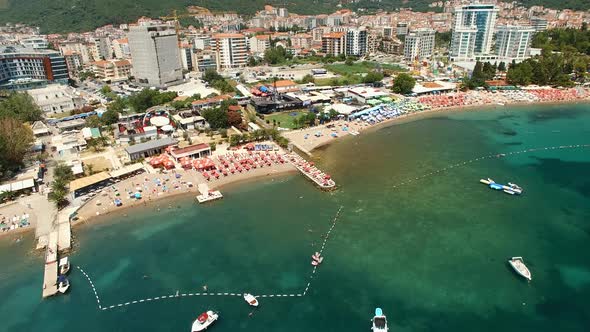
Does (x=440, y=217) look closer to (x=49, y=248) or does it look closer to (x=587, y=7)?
(x=49, y=248)

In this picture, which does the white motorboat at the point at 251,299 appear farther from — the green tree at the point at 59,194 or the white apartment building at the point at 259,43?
the white apartment building at the point at 259,43

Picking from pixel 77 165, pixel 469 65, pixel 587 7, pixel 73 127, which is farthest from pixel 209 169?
pixel 587 7

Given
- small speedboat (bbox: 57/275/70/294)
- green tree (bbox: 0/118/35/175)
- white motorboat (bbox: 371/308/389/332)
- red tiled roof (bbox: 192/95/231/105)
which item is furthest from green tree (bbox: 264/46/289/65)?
white motorboat (bbox: 371/308/389/332)

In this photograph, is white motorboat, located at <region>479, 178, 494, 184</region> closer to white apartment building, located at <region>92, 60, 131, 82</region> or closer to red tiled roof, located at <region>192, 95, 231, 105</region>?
red tiled roof, located at <region>192, 95, 231, 105</region>

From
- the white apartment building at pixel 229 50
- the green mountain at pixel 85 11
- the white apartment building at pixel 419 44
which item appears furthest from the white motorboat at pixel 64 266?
the green mountain at pixel 85 11

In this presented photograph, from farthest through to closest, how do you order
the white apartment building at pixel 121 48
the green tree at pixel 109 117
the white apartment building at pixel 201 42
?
1. the white apartment building at pixel 121 48
2. the white apartment building at pixel 201 42
3. the green tree at pixel 109 117
